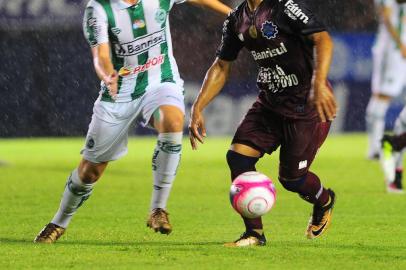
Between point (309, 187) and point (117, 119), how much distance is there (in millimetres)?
1451

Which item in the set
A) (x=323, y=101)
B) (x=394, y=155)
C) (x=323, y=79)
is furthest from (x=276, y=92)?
(x=394, y=155)

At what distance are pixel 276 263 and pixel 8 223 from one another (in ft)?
11.0

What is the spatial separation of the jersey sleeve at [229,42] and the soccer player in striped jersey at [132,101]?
1.49 feet

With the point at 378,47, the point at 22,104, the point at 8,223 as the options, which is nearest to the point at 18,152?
the point at 22,104

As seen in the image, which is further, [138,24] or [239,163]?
[138,24]

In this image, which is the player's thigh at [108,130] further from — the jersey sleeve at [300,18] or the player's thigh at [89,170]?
the jersey sleeve at [300,18]

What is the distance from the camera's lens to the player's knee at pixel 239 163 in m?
8.25

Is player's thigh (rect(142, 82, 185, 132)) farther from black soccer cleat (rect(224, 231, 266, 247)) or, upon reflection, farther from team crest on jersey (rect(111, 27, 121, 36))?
black soccer cleat (rect(224, 231, 266, 247))

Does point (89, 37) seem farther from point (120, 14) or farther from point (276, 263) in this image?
point (276, 263)

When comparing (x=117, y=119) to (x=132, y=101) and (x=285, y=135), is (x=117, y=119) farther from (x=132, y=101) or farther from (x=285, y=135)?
(x=285, y=135)

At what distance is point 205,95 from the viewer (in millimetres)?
8477

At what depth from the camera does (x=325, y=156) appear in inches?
745

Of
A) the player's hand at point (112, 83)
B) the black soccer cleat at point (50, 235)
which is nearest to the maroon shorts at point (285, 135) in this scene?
the player's hand at point (112, 83)

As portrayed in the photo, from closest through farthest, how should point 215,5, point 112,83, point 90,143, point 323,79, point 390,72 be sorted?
1. point 323,79
2. point 112,83
3. point 90,143
4. point 215,5
5. point 390,72
